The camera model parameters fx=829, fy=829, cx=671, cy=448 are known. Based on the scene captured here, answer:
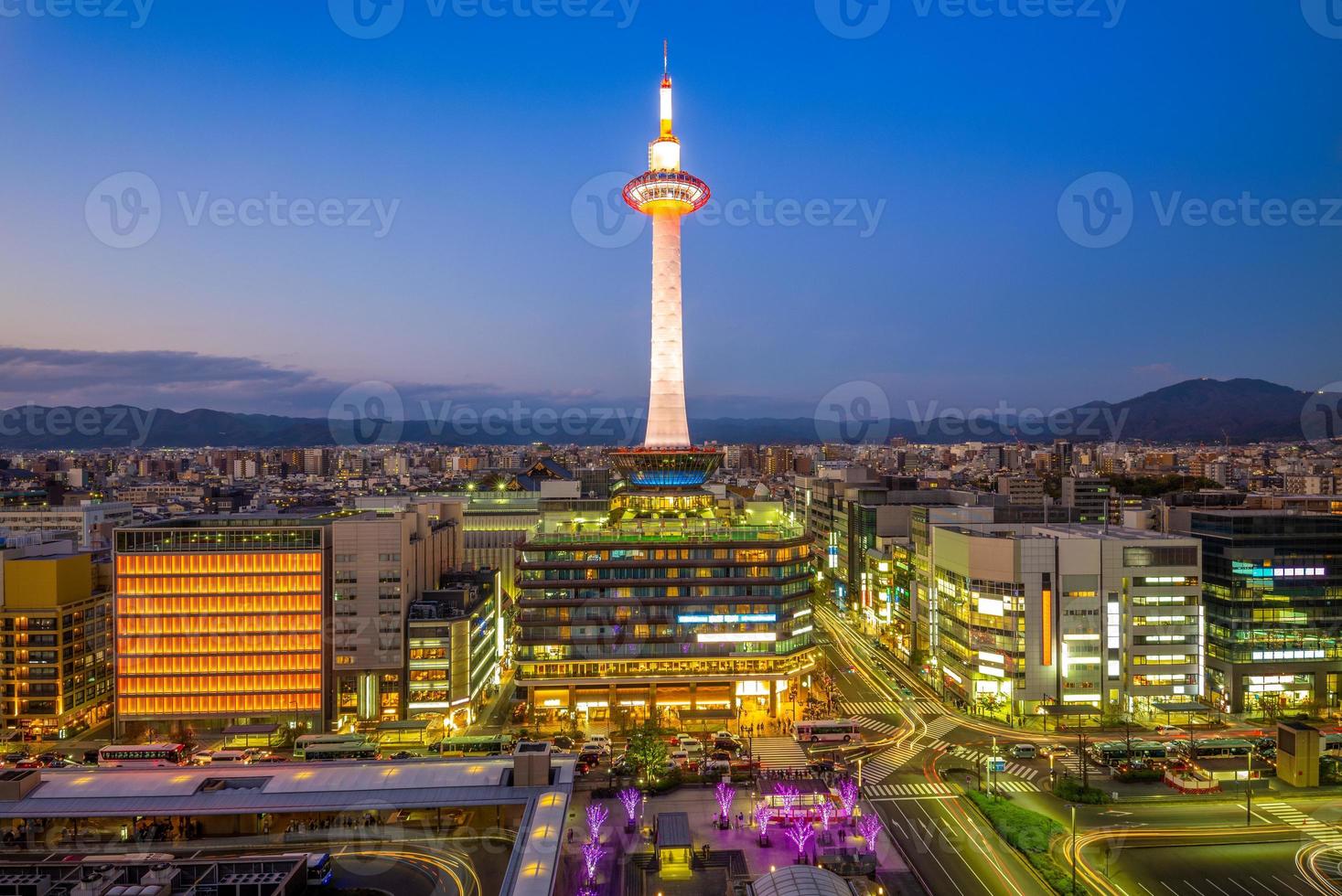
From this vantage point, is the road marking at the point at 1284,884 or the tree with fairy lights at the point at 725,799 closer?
the road marking at the point at 1284,884

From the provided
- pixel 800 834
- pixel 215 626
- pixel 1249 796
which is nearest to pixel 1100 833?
pixel 1249 796

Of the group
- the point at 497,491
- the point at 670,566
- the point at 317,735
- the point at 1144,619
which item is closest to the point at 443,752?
the point at 317,735

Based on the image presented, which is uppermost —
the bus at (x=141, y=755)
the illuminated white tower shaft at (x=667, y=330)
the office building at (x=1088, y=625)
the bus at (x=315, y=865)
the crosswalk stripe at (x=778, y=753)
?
the illuminated white tower shaft at (x=667, y=330)

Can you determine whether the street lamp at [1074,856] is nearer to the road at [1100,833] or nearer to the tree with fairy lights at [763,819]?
the road at [1100,833]

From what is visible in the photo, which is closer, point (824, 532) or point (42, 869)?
point (42, 869)

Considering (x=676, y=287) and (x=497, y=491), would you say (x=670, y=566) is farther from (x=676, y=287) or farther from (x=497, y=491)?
(x=497, y=491)

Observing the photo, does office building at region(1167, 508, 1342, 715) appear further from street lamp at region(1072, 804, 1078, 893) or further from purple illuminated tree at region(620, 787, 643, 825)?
purple illuminated tree at region(620, 787, 643, 825)

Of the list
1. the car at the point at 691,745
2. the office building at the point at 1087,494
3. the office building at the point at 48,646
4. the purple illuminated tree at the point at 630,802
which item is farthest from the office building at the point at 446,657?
the office building at the point at 1087,494
